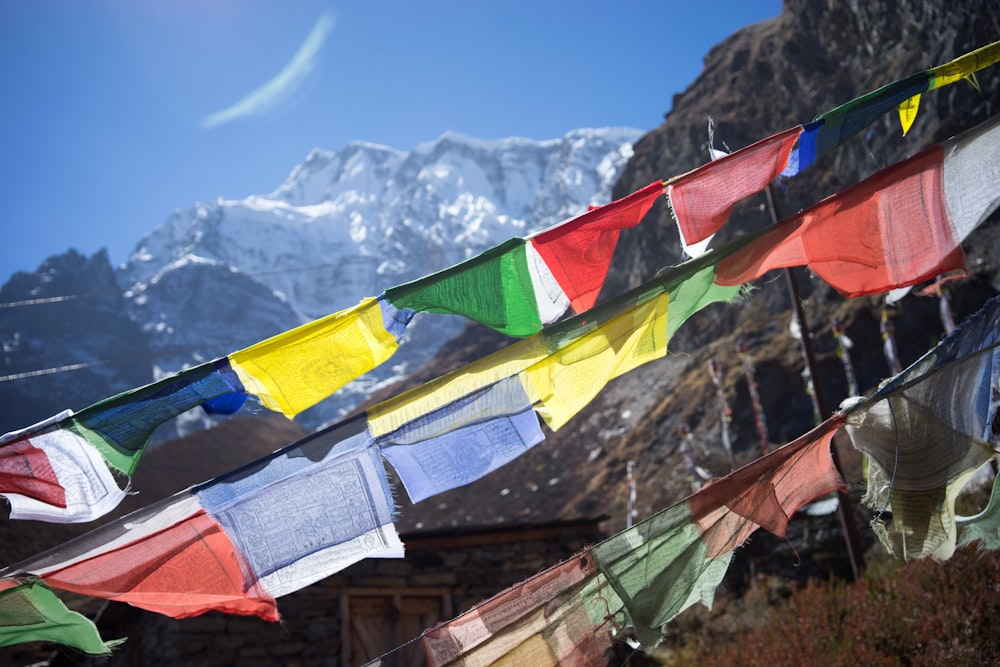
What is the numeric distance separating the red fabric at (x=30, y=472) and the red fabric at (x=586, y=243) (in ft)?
10.7

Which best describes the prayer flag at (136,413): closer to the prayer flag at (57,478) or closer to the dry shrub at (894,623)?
the prayer flag at (57,478)

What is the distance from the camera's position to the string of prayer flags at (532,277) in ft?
16.2

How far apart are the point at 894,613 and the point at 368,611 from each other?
20.5 ft

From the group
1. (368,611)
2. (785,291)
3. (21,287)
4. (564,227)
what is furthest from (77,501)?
(21,287)

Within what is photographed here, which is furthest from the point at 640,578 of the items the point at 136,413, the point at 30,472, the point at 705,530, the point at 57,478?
the point at 30,472

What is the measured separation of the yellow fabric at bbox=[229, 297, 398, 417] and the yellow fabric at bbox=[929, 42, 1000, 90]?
3.80 metres

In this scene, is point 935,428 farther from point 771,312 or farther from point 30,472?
point 771,312

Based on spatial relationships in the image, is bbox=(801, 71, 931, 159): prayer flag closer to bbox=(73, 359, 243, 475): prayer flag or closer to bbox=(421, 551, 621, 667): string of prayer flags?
bbox=(421, 551, 621, 667): string of prayer flags

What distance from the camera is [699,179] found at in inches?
203

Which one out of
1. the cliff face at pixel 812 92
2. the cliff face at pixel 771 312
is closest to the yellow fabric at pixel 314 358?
the cliff face at pixel 771 312

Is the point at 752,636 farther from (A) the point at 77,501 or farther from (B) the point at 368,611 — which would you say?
(A) the point at 77,501

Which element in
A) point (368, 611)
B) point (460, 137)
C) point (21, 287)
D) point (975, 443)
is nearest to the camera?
point (975, 443)

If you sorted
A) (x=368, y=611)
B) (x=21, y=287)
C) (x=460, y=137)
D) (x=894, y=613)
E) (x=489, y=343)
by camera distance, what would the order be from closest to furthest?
(x=894, y=613) → (x=368, y=611) → (x=489, y=343) → (x=21, y=287) → (x=460, y=137)

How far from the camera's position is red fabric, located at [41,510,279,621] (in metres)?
4.43
